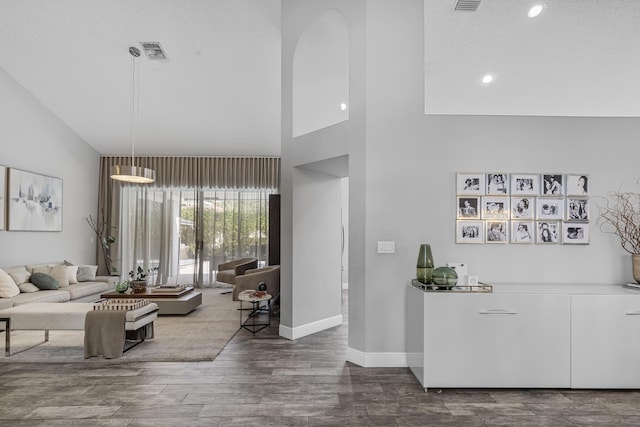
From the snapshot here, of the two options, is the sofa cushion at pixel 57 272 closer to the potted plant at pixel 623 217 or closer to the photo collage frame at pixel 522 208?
the photo collage frame at pixel 522 208

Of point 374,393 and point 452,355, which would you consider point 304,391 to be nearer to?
point 374,393

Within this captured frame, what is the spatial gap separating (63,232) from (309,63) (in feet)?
18.9

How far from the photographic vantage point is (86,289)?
239 inches

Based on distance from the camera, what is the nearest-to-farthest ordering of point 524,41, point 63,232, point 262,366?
point 262,366 → point 524,41 → point 63,232

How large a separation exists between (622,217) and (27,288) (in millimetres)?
7213

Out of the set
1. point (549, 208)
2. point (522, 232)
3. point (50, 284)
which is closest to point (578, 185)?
point (549, 208)

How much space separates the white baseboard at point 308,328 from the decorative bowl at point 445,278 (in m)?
1.90

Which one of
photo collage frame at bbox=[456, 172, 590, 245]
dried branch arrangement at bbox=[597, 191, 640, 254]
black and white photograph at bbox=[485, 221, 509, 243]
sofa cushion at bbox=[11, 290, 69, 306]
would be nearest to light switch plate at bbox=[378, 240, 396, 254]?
photo collage frame at bbox=[456, 172, 590, 245]

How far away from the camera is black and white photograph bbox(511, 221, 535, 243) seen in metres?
3.58

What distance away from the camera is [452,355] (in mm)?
3070

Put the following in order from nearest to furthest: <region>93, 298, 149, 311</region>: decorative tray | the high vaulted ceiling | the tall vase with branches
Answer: <region>93, 298, 149, 311</region>: decorative tray
the high vaulted ceiling
the tall vase with branches

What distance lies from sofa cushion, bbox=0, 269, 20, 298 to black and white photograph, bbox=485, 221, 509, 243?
5855 mm

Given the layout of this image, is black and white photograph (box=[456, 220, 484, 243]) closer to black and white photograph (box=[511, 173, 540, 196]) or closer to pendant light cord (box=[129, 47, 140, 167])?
black and white photograph (box=[511, 173, 540, 196])

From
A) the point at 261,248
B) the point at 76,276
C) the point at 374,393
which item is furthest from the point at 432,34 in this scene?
the point at 76,276
